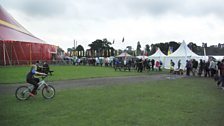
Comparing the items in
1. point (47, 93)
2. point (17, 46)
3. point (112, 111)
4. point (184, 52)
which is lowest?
point (112, 111)

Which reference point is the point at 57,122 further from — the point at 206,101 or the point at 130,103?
the point at 206,101

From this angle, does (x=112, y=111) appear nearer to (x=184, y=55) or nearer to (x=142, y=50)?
(x=184, y=55)

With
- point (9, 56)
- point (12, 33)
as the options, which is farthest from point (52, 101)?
point (12, 33)

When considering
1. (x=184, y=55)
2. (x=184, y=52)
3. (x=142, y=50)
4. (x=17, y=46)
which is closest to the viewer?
(x=184, y=55)

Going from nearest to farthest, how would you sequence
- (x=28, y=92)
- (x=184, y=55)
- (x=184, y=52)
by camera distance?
(x=28, y=92) → (x=184, y=55) → (x=184, y=52)

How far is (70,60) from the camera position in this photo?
57.4m

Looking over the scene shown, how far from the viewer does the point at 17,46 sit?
44750mm

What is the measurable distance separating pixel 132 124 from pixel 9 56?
3920 centimetres

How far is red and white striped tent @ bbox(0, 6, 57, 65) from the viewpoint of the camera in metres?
42.8

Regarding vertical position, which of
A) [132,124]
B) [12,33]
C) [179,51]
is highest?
[12,33]

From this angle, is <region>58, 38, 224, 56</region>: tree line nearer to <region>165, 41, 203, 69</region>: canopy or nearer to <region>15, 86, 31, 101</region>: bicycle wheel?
<region>165, 41, 203, 69</region>: canopy

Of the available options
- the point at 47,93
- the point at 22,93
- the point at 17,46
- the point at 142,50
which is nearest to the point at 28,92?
the point at 22,93

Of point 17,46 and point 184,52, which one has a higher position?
point 17,46

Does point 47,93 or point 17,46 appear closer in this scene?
point 47,93
